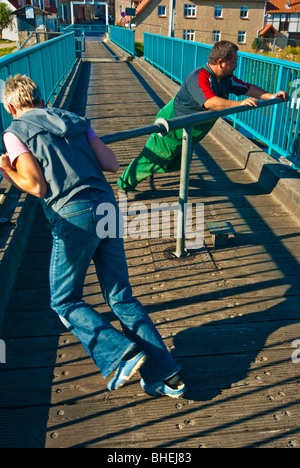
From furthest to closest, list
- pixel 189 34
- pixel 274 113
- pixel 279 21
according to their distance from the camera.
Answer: pixel 279 21, pixel 189 34, pixel 274 113

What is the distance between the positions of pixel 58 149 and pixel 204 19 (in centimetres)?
5893

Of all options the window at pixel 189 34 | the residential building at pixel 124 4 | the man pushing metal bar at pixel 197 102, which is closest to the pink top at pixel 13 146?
the man pushing metal bar at pixel 197 102

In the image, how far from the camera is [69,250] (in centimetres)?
225

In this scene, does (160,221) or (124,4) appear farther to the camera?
(124,4)

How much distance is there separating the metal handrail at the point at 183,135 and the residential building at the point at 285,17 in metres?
66.2

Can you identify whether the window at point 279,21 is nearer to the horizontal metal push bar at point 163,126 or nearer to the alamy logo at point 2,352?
the horizontal metal push bar at point 163,126

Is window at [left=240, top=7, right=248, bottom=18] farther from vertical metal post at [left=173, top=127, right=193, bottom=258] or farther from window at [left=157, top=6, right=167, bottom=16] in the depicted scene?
vertical metal post at [left=173, top=127, right=193, bottom=258]

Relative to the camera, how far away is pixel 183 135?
3.36m

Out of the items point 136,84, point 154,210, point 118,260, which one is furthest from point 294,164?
point 136,84

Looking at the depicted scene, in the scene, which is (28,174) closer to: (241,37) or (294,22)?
(241,37)

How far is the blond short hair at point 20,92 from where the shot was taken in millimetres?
2258

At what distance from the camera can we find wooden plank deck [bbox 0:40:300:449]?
2184 mm

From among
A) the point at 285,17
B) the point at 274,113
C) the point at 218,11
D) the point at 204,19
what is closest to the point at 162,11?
the point at 204,19
